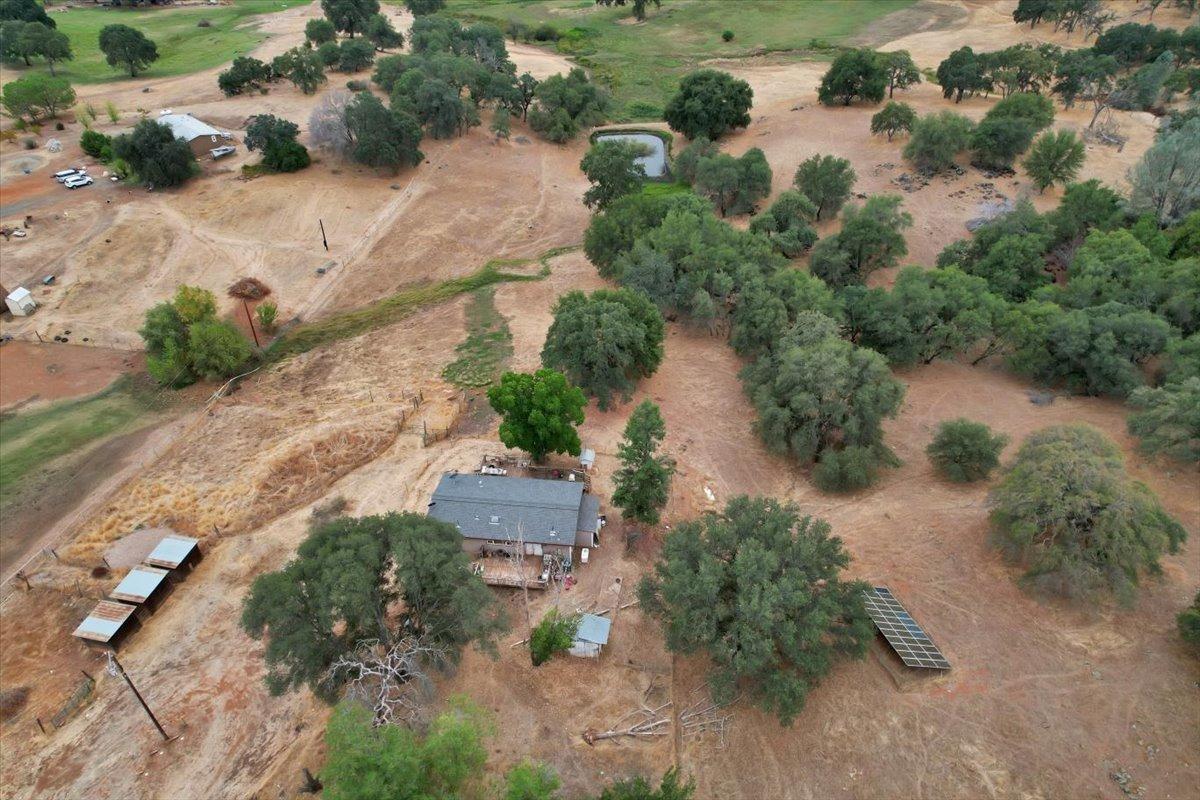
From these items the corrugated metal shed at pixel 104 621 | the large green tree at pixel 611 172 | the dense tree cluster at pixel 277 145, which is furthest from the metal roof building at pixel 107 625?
the dense tree cluster at pixel 277 145

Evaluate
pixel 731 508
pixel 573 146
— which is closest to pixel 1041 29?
pixel 573 146

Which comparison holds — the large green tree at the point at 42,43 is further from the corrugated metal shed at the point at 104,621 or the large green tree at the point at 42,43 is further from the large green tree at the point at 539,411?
the large green tree at the point at 539,411

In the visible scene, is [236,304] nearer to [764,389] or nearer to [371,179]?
[371,179]

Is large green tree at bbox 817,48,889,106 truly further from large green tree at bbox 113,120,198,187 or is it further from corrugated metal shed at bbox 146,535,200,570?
corrugated metal shed at bbox 146,535,200,570

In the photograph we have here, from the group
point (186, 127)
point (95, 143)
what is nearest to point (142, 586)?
point (186, 127)

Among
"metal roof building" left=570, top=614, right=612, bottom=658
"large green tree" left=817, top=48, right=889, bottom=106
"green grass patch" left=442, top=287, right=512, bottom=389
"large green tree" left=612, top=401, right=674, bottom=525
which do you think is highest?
"large green tree" left=817, top=48, right=889, bottom=106

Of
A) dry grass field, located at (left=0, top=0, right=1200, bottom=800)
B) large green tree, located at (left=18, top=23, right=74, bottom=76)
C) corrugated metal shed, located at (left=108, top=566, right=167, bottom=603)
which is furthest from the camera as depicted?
large green tree, located at (left=18, top=23, right=74, bottom=76)

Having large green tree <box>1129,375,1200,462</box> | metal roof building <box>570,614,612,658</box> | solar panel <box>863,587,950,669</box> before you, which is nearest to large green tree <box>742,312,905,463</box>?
solar panel <box>863,587,950,669</box>

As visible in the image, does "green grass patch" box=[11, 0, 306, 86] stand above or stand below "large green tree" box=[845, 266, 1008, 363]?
above
